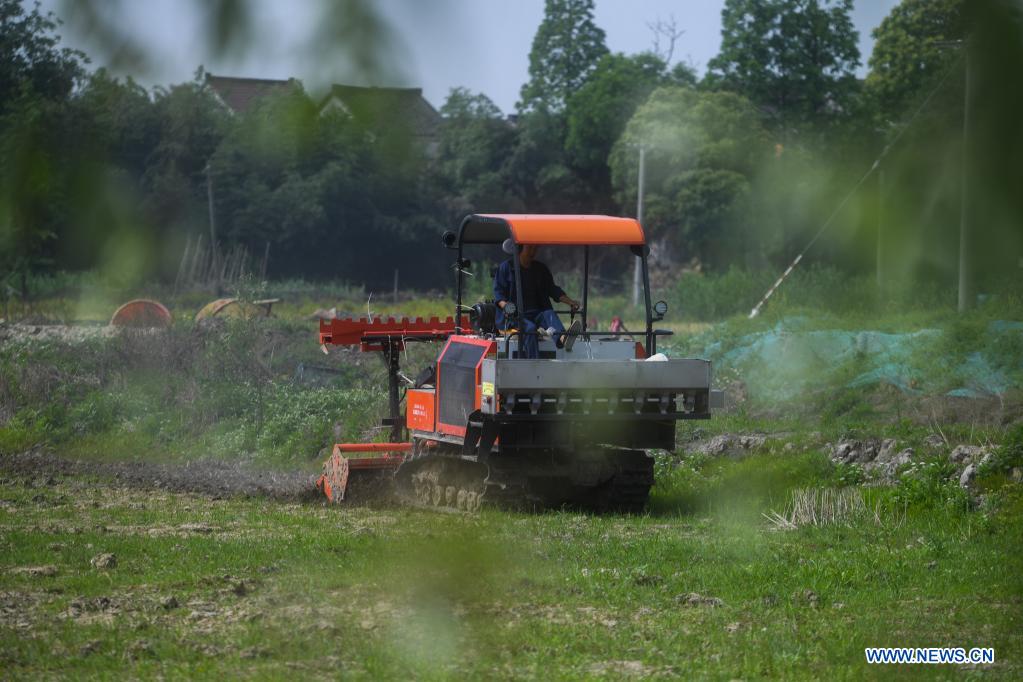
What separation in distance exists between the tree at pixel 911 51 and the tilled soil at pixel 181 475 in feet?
38.1

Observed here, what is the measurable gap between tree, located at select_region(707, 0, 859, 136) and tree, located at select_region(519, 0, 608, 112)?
0.27 m

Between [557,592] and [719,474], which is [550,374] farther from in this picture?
[719,474]

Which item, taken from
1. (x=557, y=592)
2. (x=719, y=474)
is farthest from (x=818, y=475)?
(x=557, y=592)

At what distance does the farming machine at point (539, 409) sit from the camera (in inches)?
441

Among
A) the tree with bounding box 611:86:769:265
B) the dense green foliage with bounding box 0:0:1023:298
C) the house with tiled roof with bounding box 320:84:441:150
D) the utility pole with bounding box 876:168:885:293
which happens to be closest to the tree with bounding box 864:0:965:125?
the dense green foliage with bounding box 0:0:1023:298

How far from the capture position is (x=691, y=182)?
4228 centimetres

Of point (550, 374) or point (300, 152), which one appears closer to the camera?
point (300, 152)

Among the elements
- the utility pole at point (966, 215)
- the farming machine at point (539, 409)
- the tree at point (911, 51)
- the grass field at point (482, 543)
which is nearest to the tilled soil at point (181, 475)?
the grass field at point (482, 543)

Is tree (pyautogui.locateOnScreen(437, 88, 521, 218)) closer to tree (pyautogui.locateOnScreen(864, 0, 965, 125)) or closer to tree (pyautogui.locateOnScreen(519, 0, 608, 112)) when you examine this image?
tree (pyautogui.locateOnScreen(519, 0, 608, 112))

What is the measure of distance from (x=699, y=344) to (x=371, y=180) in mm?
22396

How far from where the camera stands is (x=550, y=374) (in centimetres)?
1098

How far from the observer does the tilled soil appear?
14516 mm

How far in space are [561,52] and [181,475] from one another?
14.3 meters

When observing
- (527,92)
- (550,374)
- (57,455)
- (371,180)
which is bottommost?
(57,455)
